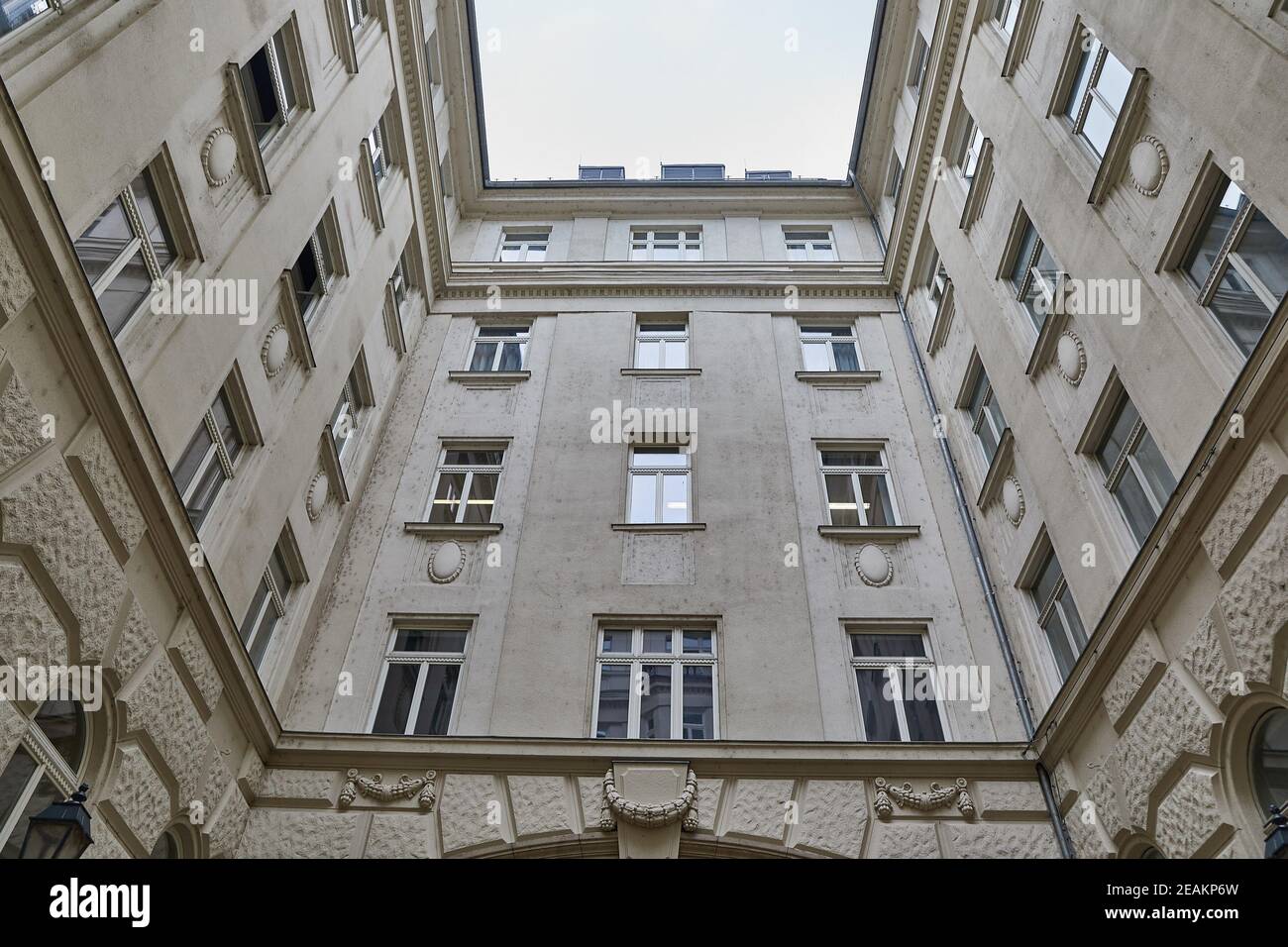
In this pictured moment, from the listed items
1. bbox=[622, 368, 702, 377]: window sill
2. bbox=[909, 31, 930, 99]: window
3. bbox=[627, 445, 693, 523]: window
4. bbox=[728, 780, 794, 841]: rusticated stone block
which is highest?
bbox=[909, 31, 930, 99]: window

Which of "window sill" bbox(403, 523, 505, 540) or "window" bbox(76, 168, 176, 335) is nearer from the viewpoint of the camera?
"window" bbox(76, 168, 176, 335)

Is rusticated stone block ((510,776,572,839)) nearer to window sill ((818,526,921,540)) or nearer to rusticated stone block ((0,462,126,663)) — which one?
rusticated stone block ((0,462,126,663))

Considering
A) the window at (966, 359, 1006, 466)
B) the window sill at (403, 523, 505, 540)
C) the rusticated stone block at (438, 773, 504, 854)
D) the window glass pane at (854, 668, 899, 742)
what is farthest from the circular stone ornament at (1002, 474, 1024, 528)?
the window sill at (403, 523, 505, 540)

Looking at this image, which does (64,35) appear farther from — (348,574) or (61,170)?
(348,574)

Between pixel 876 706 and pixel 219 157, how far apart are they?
10914 millimetres

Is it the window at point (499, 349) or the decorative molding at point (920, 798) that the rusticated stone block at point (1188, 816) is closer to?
the decorative molding at point (920, 798)

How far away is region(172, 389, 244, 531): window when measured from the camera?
10.1 m

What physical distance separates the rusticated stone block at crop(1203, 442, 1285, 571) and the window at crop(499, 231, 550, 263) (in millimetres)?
16846

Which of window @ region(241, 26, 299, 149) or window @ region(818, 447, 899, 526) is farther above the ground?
window @ region(241, 26, 299, 149)

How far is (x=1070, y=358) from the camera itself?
38.0ft

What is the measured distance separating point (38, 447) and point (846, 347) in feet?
49.5

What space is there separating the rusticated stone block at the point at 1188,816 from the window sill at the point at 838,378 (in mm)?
10013

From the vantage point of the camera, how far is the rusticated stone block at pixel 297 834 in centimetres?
1038

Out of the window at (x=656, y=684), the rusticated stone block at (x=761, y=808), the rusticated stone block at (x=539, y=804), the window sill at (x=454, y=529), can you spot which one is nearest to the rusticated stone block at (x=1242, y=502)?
the rusticated stone block at (x=761, y=808)
